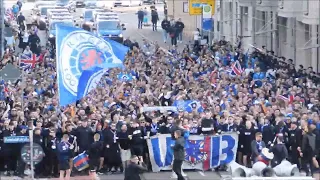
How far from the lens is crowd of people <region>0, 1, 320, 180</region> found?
80.2 feet

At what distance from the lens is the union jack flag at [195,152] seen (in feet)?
82.1

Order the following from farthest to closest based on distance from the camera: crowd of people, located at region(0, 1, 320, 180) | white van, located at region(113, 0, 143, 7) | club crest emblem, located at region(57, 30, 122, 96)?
1. white van, located at region(113, 0, 143, 7)
2. club crest emblem, located at region(57, 30, 122, 96)
3. crowd of people, located at region(0, 1, 320, 180)

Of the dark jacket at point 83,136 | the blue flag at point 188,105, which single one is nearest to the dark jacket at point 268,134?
the blue flag at point 188,105

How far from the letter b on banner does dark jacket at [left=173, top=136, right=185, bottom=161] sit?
70.5 inches

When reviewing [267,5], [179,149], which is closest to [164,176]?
[179,149]

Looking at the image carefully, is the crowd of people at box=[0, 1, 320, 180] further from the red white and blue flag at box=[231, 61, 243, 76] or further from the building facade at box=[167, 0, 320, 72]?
the building facade at box=[167, 0, 320, 72]

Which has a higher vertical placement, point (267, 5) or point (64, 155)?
point (267, 5)

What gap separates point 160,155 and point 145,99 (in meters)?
3.89

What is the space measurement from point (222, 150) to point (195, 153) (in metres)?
0.64

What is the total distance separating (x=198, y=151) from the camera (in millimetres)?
25156

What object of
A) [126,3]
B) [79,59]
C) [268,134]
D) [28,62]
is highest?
[79,59]

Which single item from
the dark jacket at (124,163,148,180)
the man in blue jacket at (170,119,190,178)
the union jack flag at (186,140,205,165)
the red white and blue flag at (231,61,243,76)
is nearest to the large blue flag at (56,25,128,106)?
the man in blue jacket at (170,119,190,178)

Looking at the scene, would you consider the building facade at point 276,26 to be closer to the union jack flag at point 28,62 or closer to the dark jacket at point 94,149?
the union jack flag at point 28,62

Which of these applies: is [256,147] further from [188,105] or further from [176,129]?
[188,105]
